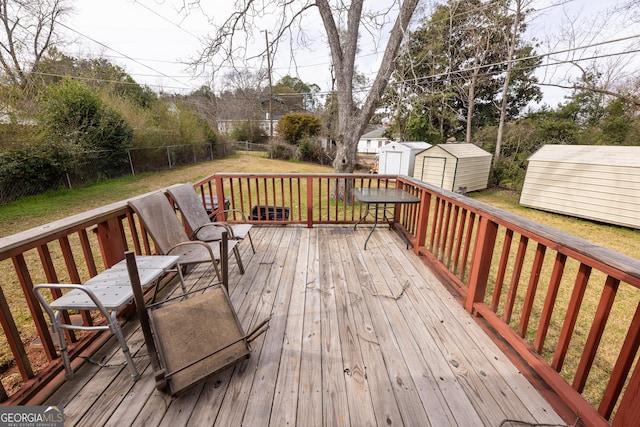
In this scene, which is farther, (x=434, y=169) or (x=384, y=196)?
(x=434, y=169)

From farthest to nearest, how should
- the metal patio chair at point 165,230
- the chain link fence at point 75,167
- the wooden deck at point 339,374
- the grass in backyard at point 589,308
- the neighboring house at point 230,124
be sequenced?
the neighboring house at point 230,124, the chain link fence at point 75,167, the grass in backyard at point 589,308, the metal patio chair at point 165,230, the wooden deck at point 339,374

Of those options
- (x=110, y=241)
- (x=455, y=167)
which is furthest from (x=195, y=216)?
(x=455, y=167)

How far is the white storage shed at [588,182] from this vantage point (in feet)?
22.1

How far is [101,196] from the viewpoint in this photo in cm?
738

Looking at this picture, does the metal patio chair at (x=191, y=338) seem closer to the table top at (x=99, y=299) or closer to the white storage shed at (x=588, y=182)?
the table top at (x=99, y=299)

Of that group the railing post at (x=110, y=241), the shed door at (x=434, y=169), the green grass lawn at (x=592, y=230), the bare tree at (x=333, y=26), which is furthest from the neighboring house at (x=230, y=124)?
the railing post at (x=110, y=241)

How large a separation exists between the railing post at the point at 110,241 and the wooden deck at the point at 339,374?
0.51m

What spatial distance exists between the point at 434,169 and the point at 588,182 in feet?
15.0

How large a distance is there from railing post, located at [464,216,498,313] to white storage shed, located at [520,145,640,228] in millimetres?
8129

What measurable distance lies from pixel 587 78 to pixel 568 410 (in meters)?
13.0

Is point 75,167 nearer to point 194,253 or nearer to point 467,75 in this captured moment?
point 194,253

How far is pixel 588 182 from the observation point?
292 inches

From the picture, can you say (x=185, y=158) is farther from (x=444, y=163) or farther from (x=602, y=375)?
(x=602, y=375)

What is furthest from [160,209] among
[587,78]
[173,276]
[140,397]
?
[587,78]
